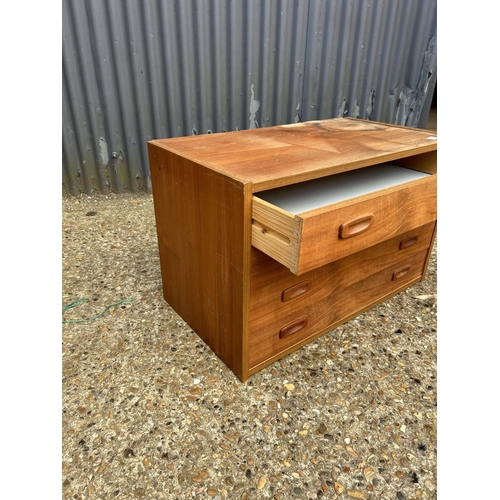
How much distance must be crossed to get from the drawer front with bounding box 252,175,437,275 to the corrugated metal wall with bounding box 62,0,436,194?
59.6 inches

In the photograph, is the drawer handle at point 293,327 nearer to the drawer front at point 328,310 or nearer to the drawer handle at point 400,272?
the drawer front at point 328,310

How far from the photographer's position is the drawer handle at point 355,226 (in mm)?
792

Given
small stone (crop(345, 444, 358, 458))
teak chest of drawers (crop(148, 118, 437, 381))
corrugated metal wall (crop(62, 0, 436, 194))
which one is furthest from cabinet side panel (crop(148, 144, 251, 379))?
corrugated metal wall (crop(62, 0, 436, 194))

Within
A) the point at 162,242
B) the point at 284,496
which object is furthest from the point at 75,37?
the point at 284,496

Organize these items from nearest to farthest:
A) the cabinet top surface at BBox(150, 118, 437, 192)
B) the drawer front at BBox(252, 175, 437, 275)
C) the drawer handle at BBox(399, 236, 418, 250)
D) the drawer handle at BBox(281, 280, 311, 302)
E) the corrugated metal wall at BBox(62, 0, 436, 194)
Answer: the drawer front at BBox(252, 175, 437, 275) → the cabinet top surface at BBox(150, 118, 437, 192) → the drawer handle at BBox(281, 280, 311, 302) → the drawer handle at BBox(399, 236, 418, 250) → the corrugated metal wall at BBox(62, 0, 436, 194)

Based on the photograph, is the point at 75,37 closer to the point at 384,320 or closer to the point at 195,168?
the point at 195,168

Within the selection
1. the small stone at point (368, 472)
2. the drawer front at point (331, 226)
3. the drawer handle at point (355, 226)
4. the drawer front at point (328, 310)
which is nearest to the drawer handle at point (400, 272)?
the drawer front at point (328, 310)

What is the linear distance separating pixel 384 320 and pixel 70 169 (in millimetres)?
1778

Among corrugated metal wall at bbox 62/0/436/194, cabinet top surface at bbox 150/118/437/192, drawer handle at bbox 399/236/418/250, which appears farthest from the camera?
corrugated metal wall at bbox 62/0/436/194

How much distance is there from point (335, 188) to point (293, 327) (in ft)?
1.31

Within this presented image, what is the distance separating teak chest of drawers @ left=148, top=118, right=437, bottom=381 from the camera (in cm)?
80

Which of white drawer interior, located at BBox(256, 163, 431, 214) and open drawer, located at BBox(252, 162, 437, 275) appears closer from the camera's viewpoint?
open drawer, located at BBox(252, 162, 437, 275)

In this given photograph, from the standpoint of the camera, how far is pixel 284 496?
2.58ft

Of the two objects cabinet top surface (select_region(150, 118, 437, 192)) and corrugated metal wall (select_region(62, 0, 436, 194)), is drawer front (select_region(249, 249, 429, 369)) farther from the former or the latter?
corrugated metal wall (select_region(62, 0, 436, 194))
